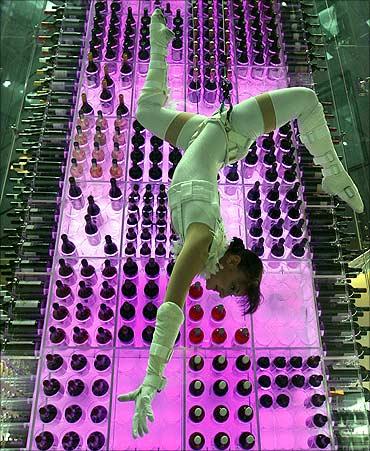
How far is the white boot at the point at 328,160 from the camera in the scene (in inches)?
74.5

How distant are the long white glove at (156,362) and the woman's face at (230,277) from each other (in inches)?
8.9

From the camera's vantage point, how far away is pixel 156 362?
57.6 inches

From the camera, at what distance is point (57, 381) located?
190 cm

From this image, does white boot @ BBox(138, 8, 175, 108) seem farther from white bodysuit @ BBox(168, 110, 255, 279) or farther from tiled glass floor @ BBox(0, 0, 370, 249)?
tiled glass floor @ BBox(0, 0, 370, 249)

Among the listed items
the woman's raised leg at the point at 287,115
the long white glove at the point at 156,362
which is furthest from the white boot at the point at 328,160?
the long white glove at the point at 156,362

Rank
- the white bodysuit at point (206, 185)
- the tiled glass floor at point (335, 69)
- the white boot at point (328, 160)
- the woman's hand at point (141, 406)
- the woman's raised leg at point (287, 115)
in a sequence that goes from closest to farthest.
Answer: the woman's hand at point (141, 406)
the white bodysuit at point (206, 185)
the woman's raised leg at point (287, 115)
the white boot at point (328, 160)
the tiled glass floor at point (335, 69)

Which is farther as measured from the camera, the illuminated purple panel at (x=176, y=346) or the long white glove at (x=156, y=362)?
the illuminated purple panel at (x=176, y=346)

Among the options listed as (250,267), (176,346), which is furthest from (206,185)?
(176,346)

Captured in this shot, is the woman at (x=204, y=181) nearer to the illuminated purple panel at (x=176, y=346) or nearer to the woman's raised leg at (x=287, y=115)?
the woman's raised leg at (x=287, y=115)

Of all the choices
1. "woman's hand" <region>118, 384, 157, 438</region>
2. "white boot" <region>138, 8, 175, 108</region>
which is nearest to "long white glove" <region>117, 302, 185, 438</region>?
"woman's hand" <region>118, 384, 157, 438</region>

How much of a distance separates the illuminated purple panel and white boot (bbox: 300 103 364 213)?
0.26 metres

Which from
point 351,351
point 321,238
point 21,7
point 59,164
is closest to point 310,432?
point 351,351

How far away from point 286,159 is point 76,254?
0.93m

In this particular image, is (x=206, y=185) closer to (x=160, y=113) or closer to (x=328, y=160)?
(x=160, y=113)
